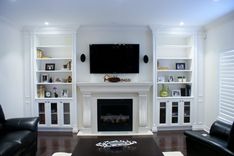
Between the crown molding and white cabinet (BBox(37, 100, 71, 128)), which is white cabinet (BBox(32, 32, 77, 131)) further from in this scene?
the crown molding

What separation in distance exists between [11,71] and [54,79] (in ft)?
3.52

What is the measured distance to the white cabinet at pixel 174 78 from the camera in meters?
5.24

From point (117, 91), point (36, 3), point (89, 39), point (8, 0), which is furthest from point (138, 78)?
point (8, 0)

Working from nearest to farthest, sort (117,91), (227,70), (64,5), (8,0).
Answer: (8,0)
(64,5)
(227,70)
(117,91)

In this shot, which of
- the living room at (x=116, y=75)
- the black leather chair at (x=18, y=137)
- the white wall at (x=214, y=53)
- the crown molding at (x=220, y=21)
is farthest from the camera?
the living room at (x=116, y=75)

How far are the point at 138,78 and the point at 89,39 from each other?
1598 mm

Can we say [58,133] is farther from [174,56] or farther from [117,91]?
[174,56]

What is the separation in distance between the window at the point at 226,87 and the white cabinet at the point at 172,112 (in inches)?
36.1

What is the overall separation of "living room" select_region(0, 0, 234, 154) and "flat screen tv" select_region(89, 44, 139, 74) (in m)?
0.04

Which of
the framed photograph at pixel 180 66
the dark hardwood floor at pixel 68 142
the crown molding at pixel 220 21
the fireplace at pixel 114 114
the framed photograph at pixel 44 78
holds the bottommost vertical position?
the dark hardwood floor at pixel 68 142

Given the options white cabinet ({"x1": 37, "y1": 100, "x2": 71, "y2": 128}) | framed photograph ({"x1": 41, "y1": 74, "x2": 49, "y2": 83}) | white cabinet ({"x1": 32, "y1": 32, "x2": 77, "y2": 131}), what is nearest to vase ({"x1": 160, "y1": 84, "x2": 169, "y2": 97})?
white cabinet ({"x1": 32, "y1": 32, "x2": 77, "y2": 131})

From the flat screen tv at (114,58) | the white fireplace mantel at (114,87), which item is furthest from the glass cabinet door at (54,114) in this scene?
the flat screen tv at (114,58)

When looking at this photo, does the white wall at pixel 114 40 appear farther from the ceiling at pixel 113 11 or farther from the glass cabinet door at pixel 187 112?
the glass cabinet door at pixel 187 112

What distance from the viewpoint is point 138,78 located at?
5.36 m
